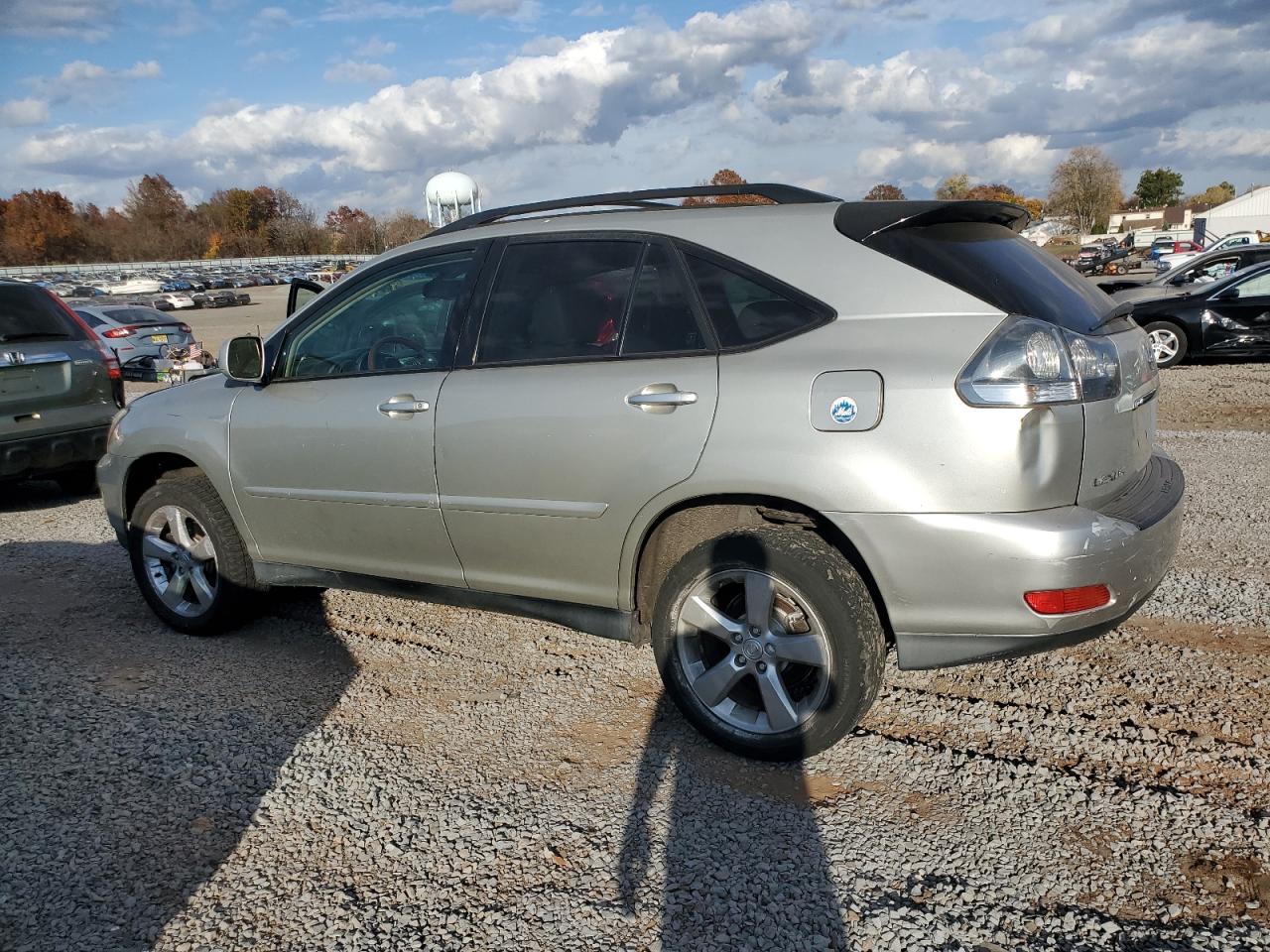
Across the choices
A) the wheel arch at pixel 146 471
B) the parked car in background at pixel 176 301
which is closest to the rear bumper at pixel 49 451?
the wheel arch at pixel 146 471

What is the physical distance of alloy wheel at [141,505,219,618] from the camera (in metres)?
4.61

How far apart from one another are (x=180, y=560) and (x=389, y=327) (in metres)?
1.67

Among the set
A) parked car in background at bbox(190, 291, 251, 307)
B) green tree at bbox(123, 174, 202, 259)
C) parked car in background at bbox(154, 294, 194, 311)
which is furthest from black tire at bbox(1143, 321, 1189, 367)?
green tree at bbox(123, 174, 202, 259)

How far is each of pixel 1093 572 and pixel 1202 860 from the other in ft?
2.70

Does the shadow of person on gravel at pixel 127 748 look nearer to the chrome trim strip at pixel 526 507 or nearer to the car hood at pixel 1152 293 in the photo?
the chrome trim strip at pixel 526 507

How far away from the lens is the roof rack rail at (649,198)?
12.0 ft

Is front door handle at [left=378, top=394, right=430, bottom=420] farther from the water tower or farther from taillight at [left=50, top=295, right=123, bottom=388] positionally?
the water tower

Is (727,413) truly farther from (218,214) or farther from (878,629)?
(218,214)

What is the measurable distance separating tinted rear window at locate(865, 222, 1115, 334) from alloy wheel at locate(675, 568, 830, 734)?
1.10 m

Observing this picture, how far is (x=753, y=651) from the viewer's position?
319cm

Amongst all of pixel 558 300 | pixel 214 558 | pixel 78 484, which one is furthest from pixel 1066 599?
pixel 78 484

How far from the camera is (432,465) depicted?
3676 mm

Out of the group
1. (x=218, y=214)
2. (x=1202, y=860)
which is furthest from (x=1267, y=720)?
(x=218, y=214)

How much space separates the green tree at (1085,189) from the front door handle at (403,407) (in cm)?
11304
